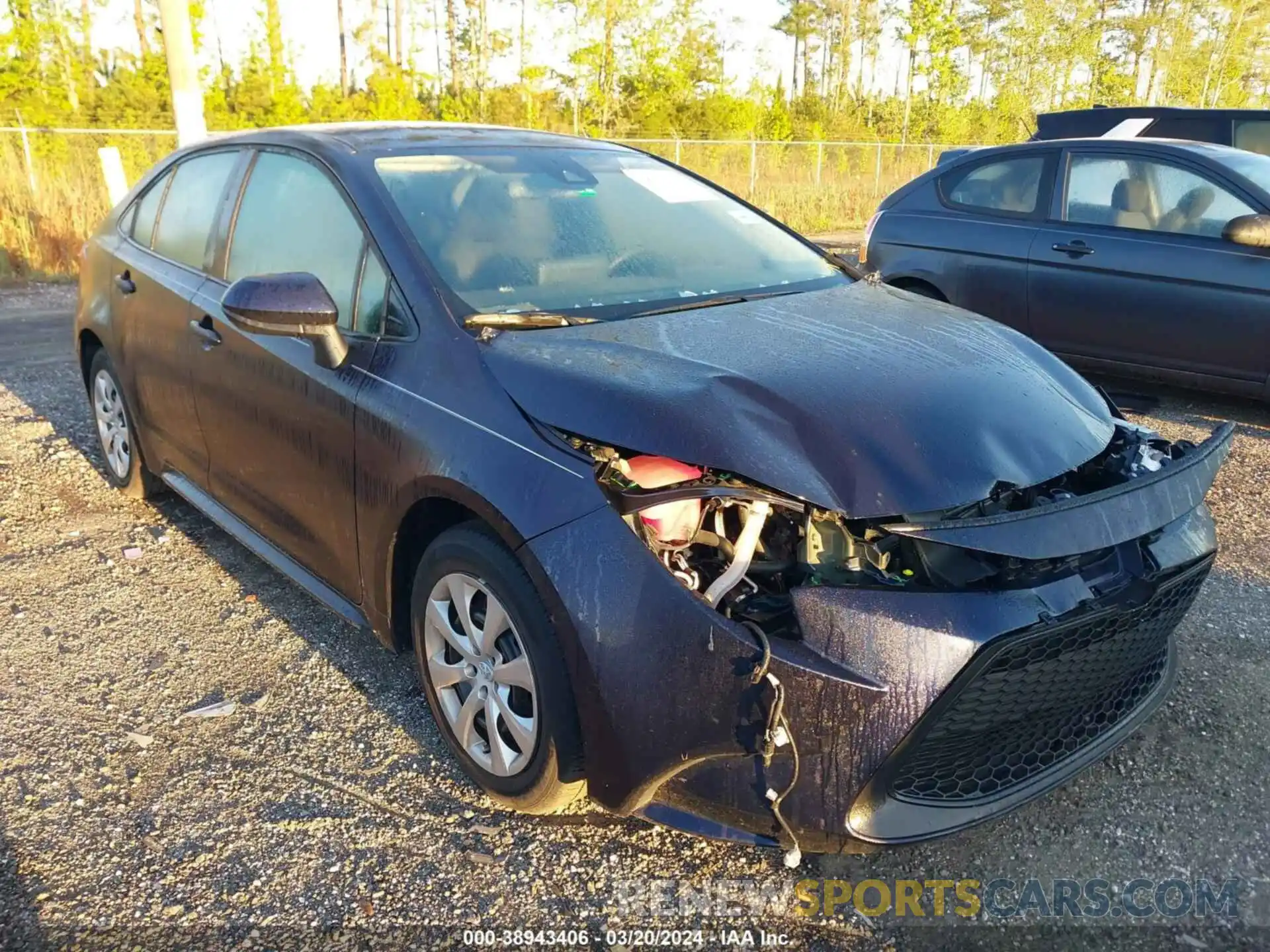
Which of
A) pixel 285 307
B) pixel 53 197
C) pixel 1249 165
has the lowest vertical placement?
pixel 285 307

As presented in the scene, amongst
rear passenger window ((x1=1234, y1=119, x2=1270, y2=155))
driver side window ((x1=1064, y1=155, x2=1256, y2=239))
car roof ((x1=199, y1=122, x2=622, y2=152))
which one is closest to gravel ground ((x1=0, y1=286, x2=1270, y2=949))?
car roof ((x1=199, y1=122, x2=622, y2=152))

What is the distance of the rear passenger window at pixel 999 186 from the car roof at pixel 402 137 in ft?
11.8

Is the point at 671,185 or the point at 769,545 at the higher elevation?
the point at 671,185

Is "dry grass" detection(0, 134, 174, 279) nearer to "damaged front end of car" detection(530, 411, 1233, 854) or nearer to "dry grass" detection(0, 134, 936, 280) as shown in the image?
"dry grass" detection(0, 134, 936, 280)

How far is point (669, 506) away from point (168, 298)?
104 inches

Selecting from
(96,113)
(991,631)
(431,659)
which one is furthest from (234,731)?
(96,113)

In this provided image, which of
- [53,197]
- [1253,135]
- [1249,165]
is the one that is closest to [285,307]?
[1249,165]

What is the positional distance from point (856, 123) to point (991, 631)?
35060mm

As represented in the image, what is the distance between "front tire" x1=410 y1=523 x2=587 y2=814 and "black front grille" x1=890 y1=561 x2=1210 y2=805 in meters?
0.77

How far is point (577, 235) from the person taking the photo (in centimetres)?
303

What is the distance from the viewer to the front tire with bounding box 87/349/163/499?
14.3 feet

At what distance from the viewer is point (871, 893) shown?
2.22 metres

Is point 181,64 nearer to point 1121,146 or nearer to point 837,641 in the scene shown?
point 1121,146

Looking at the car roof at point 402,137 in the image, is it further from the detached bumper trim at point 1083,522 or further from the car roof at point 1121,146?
the car roof at point 1121,146
